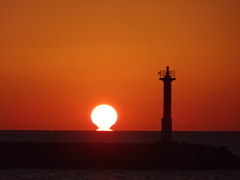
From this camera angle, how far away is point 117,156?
52688 millimetres

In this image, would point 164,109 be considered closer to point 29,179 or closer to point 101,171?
point 101,171

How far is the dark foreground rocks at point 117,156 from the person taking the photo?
52.1 meters

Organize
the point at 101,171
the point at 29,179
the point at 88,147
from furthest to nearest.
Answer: the point at 88,147
the point at 101,171
the point at 29,179

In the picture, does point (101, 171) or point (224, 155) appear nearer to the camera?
point (101, 171)

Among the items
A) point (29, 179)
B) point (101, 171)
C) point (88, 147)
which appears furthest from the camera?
point (88, 147)

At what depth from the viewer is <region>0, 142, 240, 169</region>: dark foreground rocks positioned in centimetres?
5209

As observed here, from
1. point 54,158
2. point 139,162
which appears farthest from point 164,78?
point 54,158

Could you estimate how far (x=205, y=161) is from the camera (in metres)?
53.4

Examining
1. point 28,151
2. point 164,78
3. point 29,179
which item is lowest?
→ point 29,179

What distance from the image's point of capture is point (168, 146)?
51.7 metres

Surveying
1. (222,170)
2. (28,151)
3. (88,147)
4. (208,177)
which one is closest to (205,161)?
(222,170)

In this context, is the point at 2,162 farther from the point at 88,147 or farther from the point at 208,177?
the point at 208,177

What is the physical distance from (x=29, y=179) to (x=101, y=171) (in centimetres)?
676

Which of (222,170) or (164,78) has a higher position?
(164,78)
